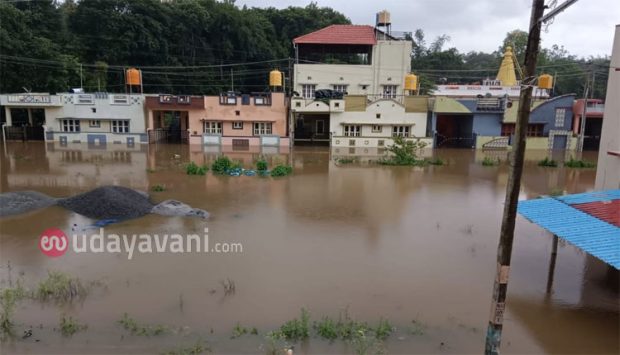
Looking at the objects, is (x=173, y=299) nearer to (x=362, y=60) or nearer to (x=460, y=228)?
(x=460, y=228)

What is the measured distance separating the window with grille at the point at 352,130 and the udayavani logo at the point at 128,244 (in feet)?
71.7

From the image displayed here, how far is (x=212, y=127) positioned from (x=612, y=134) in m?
26.1

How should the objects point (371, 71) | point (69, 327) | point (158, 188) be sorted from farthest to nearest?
point (371, 71) < point (158, 188) < point (69, 327)

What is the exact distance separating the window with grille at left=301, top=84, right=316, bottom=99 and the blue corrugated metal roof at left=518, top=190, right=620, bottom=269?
2677 cm

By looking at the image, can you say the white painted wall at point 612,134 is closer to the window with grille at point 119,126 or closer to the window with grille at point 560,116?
the window with grille at point 560,116

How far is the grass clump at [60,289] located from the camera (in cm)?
824

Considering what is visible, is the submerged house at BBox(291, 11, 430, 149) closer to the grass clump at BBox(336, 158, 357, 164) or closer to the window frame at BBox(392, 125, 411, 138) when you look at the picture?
the window frame at BBox(392, 125, 411, 138)

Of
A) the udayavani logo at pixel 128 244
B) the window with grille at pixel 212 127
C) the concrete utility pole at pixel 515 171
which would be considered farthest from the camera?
the window with grille at pixel 212 127

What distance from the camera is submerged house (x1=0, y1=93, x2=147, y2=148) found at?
106 feet

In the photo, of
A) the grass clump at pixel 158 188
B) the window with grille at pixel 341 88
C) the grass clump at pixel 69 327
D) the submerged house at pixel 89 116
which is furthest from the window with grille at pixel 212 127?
the grass clump at pixel 69 327

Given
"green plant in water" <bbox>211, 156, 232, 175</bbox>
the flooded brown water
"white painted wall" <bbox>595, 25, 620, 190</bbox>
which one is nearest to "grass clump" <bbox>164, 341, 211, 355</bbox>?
the flooded brown water

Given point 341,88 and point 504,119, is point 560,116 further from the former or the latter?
point 341,88

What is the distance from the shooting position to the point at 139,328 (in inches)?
284

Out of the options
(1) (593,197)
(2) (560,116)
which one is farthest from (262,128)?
(1) (593,197)
